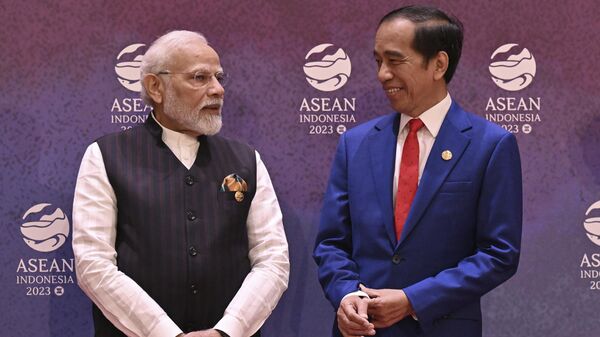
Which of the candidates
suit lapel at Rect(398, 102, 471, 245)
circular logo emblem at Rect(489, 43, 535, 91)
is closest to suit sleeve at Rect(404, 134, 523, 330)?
suit lapel at Rect(398, 102, 471, 245)

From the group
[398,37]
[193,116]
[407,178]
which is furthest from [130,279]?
[398,37]

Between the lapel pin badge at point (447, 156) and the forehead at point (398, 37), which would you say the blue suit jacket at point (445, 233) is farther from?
the forehead at point (398, 37)

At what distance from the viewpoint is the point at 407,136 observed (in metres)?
2.99

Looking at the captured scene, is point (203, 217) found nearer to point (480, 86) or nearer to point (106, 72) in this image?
point (106, 72)

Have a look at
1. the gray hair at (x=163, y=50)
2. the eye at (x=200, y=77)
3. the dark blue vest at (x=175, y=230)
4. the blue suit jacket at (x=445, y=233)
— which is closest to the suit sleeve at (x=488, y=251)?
the blue suit jacket at (x=445, y=233)

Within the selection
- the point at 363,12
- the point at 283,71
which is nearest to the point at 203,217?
the point at 283,71

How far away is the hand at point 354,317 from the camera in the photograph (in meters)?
2.70

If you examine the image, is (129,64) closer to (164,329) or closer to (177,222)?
(177,222)

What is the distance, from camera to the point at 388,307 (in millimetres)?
2744

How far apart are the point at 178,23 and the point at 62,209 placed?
2.99ft

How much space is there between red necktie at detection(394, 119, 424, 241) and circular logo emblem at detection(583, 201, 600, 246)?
3.54ft

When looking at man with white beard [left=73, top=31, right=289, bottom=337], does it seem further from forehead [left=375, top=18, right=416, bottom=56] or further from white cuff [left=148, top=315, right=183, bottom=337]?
forehead [left=375, top=18, right=416, bottom=56]

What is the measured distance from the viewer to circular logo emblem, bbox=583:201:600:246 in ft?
12.0

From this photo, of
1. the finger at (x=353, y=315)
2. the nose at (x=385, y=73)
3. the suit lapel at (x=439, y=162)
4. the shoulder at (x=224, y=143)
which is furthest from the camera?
the shoulder at (x=224, y=143)
